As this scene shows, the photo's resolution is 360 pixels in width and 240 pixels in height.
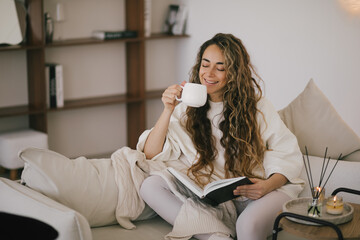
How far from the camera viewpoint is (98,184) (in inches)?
87.9

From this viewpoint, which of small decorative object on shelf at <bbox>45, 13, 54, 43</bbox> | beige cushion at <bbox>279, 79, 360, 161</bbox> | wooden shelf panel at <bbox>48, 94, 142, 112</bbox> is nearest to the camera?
beige cushion at <bbox>279, 79, 360, 161</bbox>

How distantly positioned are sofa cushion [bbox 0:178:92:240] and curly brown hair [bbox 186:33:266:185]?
28.0 inches

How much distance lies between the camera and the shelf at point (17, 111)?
3832mm

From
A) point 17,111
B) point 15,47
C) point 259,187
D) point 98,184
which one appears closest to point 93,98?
point 17,111

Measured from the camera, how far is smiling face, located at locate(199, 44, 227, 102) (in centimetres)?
242

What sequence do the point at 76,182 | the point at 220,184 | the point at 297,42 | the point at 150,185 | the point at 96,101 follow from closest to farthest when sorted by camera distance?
the point at 220,184 → the point at 76,182 → the point at 150,185 → the point at 297,42 → the point at 96,101

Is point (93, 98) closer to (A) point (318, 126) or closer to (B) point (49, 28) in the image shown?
(B) point (49, 28)

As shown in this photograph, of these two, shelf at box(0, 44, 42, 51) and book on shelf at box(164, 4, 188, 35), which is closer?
shelf at box(0, 44, 42, 51)

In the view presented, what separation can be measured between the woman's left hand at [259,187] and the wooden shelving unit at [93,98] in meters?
2.20

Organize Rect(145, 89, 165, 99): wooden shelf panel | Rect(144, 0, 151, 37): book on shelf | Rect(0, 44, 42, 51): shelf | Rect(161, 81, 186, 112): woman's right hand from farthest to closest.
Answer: Rect(145, 89, 165, 99): wooden shelf panel → Rect(144, 0, 151, 37): book on shelf → Rect(0, 44, 42, 51): shelf → Rect(161, 81, 186, 112): woman's right hand

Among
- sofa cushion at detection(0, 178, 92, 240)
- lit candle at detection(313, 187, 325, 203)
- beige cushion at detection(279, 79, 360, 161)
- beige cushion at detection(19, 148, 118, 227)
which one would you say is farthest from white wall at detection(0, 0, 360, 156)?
sofa cushion at detection(0, 178, 92, 240)

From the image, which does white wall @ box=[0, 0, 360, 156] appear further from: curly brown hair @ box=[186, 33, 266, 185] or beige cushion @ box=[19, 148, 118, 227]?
beige cushion @ box=[19, 148, 118, 227]

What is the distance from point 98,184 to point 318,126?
1048 millimetres

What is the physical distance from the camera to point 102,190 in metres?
2.23
